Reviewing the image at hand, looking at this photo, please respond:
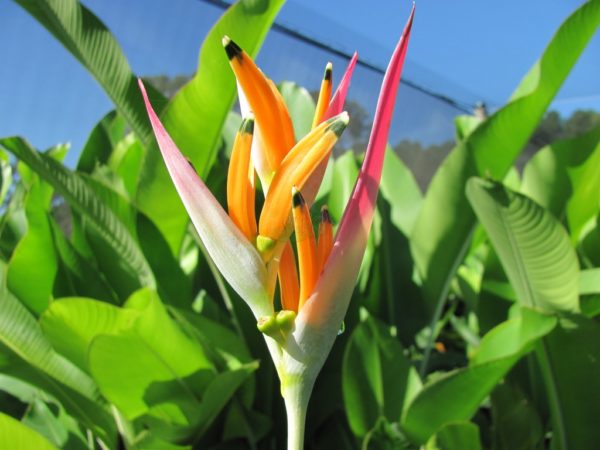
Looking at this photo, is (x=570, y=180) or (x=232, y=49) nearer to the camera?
(x=232, y=49)

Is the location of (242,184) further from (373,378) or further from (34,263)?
(34,263)

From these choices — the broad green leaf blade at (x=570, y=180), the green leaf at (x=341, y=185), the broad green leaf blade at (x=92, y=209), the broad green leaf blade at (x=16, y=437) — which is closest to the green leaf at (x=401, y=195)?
the green leaf at (x=341, y=185)

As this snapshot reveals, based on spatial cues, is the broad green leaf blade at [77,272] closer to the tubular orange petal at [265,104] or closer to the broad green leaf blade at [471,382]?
the broad green leaf blade at [471,382]

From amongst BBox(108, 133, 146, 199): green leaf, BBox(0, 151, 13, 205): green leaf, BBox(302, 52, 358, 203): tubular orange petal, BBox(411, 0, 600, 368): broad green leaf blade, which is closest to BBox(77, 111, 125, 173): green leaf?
BBox(108, 133, 146, 199): green leaf

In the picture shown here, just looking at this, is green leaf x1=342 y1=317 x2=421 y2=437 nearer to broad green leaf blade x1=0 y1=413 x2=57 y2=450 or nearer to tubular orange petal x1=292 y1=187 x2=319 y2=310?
broad green leaf blade x1=0 y1=413 x2=57 y2=450

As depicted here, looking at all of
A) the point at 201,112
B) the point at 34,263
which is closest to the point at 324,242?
the point at 201,112

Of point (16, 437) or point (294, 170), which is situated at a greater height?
point (294, 170)
